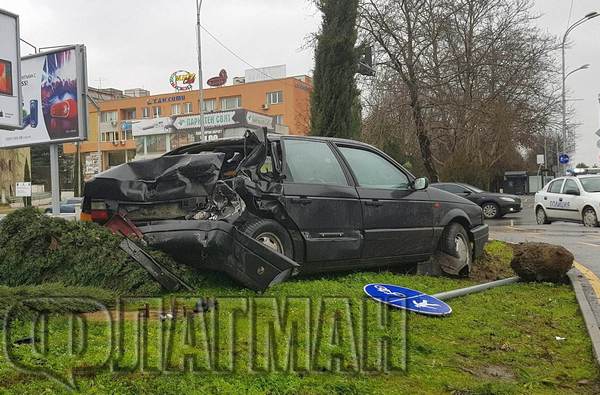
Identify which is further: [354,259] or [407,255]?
[407,255]

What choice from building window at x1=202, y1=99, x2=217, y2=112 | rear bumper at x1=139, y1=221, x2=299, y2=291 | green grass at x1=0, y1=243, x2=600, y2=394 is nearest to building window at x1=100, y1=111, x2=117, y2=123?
building window at x1=202, y1=99, x2=217, y2=112

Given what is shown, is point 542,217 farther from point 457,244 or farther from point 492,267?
point 457,244

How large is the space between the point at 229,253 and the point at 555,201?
1577 cm

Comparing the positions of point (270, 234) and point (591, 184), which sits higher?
point (591, 184)

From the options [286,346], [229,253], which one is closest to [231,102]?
[229,253]

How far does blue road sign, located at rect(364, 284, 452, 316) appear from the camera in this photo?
4.75 meters

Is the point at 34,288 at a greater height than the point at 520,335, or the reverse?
the point at 34,288

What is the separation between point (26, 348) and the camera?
2928mm

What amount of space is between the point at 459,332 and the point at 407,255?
2.26 m

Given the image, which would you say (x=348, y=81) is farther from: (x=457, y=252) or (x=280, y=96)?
(x=280, y=96)

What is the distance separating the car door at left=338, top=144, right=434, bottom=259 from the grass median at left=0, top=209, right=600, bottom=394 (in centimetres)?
108

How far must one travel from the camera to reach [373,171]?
21.6 feet

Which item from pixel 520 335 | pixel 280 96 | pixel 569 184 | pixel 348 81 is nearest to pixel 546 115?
pixel 569 184

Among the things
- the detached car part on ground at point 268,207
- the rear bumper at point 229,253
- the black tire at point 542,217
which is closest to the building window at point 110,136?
the black tire at point 542,217
